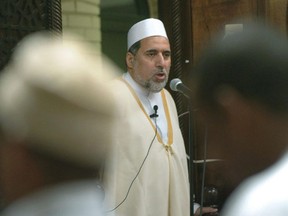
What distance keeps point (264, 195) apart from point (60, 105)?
0.50m

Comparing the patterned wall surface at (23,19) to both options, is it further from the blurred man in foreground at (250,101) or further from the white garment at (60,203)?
the white garment at (60,203)

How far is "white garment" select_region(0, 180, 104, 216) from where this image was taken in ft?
5.07

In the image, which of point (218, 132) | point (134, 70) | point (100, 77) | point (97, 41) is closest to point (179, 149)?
point (134, 70)

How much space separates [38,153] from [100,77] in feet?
0.75

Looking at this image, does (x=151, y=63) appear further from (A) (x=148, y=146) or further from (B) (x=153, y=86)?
(A) (x=148, y=146)

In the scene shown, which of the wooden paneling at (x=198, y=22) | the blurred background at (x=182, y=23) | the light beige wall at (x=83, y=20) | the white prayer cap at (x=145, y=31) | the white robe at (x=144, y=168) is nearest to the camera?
the white robe at (x=144, y=168)

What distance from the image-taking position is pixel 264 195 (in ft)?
5.37

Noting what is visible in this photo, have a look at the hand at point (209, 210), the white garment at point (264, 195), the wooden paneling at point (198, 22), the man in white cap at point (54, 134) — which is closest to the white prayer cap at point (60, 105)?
the man in white cap at point (54, 134)

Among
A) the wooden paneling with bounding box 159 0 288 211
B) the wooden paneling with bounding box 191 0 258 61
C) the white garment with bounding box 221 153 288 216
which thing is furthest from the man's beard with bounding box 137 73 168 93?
the white garment with bounding box 221 153 288 216

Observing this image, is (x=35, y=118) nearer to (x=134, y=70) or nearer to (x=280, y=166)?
(x=280, y=166)

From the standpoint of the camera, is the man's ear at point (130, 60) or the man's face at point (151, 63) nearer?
the man's face at point (151, 63)

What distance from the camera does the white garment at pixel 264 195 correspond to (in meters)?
1.61

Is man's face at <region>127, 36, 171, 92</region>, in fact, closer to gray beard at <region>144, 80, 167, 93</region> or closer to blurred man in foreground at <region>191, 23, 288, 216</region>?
gray beard at <region>144, 80, 167, 93</region>

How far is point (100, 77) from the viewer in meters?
1.67
